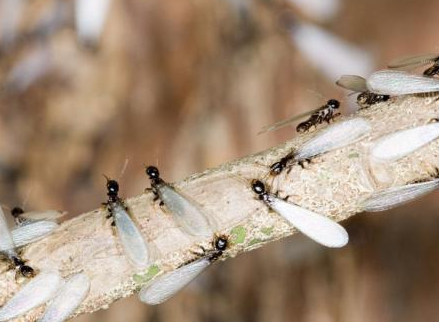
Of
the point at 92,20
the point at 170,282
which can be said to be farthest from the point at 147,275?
the point at 92,20

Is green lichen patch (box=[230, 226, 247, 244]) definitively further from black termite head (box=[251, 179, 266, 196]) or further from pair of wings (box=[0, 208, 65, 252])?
pair of wings (box=[0, 208, 65, 252])

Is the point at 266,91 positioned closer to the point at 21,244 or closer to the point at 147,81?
the point at 147,81

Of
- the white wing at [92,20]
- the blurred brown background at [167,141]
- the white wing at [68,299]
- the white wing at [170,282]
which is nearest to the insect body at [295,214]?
the white wing at [170,282]

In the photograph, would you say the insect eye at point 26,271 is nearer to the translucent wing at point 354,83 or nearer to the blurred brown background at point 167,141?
the translucent wing at point 354,83

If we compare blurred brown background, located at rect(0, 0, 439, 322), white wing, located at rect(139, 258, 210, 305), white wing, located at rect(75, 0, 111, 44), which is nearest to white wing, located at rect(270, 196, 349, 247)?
white wing, located at rect(139, 258, 210, 305)

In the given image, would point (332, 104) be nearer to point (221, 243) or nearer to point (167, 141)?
point (221, 243)

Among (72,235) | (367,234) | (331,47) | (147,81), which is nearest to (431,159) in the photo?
(72,235)
